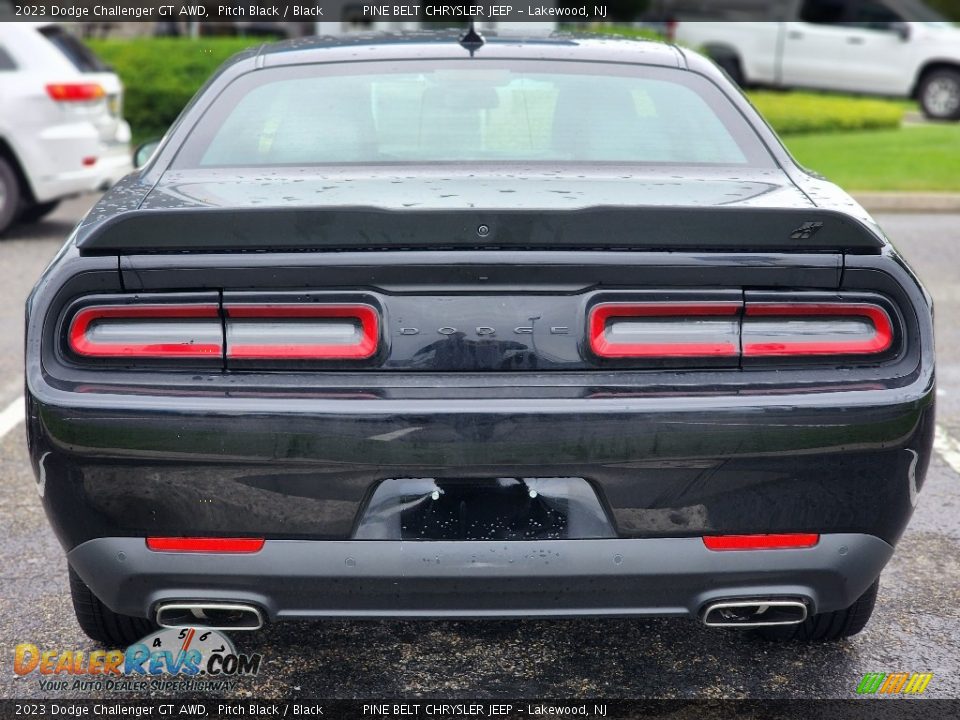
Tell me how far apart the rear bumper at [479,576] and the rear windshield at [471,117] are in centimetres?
111

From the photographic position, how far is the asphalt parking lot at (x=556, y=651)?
3053mm

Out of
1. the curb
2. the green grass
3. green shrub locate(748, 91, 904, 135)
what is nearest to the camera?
the curb

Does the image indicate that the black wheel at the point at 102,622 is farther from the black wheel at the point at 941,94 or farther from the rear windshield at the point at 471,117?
the black wheel at the point at 941,94

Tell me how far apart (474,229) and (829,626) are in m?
1.49

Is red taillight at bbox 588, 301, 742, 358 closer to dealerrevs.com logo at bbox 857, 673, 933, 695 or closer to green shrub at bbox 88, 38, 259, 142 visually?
dealerrevs.com logo at bbox 857, 673, 933, 695

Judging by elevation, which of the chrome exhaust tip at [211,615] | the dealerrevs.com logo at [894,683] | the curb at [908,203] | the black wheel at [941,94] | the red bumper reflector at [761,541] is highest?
the red bumper reflector at [761,541]

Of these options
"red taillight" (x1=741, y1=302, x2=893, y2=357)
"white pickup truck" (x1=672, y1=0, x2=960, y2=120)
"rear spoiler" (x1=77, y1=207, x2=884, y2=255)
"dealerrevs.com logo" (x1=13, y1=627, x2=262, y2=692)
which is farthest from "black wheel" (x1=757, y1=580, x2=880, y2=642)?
"white pickup truck" (x1=672, y1=0, x2=960, y2=120)

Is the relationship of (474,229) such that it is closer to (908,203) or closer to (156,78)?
(908,203)

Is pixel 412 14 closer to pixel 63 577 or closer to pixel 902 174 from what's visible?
pixel 902 174

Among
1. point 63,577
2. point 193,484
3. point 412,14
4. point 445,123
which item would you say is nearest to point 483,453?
point 193,484

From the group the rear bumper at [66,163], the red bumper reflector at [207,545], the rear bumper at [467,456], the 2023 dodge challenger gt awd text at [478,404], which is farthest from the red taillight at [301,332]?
the rear bumper at [66,163]

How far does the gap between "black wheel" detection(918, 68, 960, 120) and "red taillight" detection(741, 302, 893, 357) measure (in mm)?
18343

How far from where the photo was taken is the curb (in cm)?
1129

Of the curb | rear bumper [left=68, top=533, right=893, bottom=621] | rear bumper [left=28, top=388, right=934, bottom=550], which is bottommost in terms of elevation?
the curb
